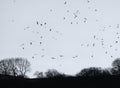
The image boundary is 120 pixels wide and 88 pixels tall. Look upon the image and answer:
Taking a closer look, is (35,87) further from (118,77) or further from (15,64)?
(15,64)

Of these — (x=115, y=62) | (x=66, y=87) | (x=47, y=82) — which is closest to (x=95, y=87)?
(x=66, y=87)

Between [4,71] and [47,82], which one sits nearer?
[47,82]

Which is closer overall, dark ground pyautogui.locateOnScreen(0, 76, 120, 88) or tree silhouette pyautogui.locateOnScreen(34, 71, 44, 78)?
dark ground pyautogui.locateOnScreen(0, 76, 120, 88)

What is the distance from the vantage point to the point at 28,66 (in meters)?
78.6

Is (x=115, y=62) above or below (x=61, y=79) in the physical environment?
above

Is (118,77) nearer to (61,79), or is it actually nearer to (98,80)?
(98,80)

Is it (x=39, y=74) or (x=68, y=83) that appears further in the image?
(x=39, y=74)

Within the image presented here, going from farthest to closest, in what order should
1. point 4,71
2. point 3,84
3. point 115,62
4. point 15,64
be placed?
point 115,62 → point 15,64 → point 4,71 → point 3,84

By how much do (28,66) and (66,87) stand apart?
61.4m

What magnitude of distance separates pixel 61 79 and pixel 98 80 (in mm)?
2489

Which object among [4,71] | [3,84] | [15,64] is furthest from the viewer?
[15,64]

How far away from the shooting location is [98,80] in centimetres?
1825

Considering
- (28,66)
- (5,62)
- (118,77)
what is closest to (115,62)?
(28,66)

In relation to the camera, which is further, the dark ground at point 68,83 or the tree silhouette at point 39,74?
the tree silhouette at point 39,74
